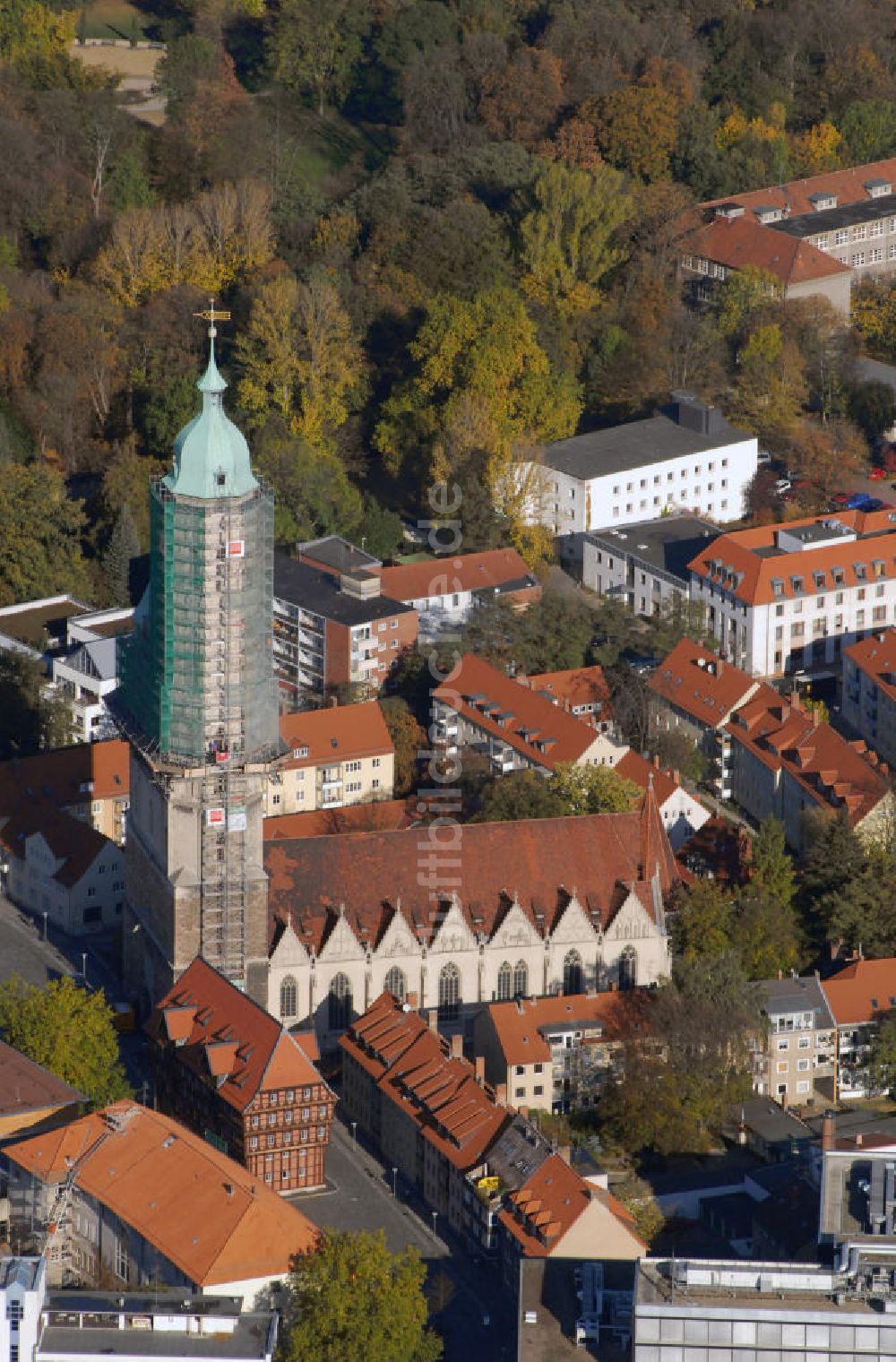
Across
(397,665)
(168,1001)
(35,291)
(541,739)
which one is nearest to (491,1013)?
(168,1001)

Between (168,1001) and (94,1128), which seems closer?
(94,1128)

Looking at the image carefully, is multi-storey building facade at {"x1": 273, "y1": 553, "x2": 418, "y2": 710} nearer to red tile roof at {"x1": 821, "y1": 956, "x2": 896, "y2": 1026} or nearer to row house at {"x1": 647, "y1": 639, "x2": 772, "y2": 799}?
row house at {"x1": 647, "y1": 639, "x2": 772, "y2": 799}

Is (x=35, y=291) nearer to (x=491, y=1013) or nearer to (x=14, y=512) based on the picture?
(x=14, y=512)

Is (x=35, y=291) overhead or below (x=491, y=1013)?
overhead

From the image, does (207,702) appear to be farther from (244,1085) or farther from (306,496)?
(306,496)

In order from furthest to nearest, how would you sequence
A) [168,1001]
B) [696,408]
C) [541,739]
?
[696,408]
[541,739]
[168,1001]

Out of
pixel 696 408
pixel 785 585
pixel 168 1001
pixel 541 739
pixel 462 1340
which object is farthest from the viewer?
pixel 696 408

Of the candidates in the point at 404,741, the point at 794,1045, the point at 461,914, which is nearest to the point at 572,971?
the point at 461,914

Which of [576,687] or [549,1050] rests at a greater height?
[576,687]
